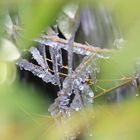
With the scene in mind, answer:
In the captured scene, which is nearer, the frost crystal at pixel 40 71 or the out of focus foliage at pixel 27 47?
the out of focus foliage at pixel 27 47

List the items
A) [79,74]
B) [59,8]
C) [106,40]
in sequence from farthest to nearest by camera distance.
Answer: [106,40], [79,74], [59,8]

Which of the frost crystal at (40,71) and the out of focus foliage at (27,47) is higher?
the frost crystal at (40,71)

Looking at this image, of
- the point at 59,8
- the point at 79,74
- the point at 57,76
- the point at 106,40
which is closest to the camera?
the point at 59,8

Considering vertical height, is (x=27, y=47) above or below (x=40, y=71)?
below

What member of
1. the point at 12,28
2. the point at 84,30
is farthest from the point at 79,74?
the point at 84,30

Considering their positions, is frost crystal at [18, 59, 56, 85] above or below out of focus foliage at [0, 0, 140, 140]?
above

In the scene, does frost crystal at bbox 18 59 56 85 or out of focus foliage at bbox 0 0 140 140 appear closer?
out of focus foliage at bbox 0 0 140 140

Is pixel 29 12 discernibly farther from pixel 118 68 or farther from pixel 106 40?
pixel 106 40

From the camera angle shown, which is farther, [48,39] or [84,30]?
[84,30]

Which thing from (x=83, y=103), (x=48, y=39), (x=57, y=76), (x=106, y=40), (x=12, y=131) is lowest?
(x=12, y=131)

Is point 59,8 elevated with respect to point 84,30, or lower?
lower

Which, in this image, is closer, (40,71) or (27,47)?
(27,47)
